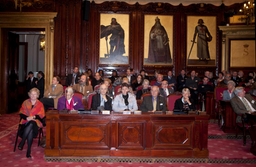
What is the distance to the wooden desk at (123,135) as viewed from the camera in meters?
5.62

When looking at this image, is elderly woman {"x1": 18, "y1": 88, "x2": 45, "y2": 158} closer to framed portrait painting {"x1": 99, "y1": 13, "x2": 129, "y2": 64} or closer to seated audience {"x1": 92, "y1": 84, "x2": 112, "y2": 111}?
seated audience {"x1": 92, "y1": 84, "x2": 112, "y2": 111}

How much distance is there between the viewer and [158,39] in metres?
13.5

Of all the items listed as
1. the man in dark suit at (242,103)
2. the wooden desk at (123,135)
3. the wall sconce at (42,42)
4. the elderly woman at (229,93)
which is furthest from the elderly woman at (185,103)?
the wall sconce at (42,42)

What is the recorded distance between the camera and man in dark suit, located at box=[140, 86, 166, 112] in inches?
259

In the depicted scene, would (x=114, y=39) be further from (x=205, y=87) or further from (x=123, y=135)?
(x=123, y=135)

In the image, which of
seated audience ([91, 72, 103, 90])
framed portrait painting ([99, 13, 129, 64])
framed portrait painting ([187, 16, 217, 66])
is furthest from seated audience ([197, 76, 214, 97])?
framed portrait painting ([99, 13, 129, 64])

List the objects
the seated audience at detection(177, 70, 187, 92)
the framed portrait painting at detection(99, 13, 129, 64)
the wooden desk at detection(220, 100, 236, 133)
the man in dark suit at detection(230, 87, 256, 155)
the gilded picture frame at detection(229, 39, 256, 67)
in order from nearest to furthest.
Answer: the man in dark suit at detection(230, 87, 256, 155) < the wooden desk at detection(220, 100, 236, 133) < the seated audience at detection(177, 70, 187, 92) < the framed portrait painting at detection(99, 13, 129, 64) < the gilded picture frame at detection(229, 39, 256, 67)

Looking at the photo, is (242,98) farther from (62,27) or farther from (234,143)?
(62,27)

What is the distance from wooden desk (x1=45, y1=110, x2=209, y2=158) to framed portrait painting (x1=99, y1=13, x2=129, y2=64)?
7.83m

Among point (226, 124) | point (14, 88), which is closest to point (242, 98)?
point (226, 124)

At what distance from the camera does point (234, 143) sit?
713 cm

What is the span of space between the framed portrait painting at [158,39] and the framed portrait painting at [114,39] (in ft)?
Result: 2.84

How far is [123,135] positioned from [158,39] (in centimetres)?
843

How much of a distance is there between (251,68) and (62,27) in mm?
8223
